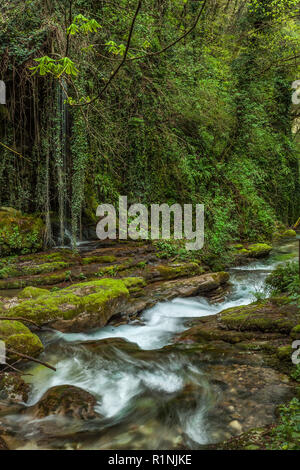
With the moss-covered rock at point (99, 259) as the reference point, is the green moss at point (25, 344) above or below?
below

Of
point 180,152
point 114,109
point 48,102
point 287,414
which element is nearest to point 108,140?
point 114,109

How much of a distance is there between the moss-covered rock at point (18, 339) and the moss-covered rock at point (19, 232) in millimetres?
3664

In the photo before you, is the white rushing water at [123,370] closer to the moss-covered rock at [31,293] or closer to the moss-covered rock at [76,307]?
the moss-covered rock at [76,307]

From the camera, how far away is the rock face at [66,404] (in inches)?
124

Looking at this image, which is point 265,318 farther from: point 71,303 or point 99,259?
point 99,259

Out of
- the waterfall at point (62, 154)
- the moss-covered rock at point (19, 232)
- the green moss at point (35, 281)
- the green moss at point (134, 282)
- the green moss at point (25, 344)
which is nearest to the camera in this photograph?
the green moss at point (25, 344)

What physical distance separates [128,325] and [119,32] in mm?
7476

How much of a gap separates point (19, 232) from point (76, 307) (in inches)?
143

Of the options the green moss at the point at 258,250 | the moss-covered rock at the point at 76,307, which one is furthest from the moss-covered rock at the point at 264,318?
the green moss at the point at 258,250

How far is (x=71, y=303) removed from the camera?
15.9 feet

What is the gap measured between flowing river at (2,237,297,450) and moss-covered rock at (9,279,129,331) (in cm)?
18

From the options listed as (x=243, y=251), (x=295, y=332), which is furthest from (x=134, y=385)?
(x=243, y=251)

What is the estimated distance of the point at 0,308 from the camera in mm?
4613

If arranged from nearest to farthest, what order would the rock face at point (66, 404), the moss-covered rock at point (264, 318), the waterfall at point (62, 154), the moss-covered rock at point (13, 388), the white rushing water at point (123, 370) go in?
1. the rock face at point (66, 404)
2. the moss-covered rock at point (13, 388)
3. the white rushing water at point (123, 370)
4. the moss-covered rock at point (264, 318)
5. the waterfall at point (62, 154)
